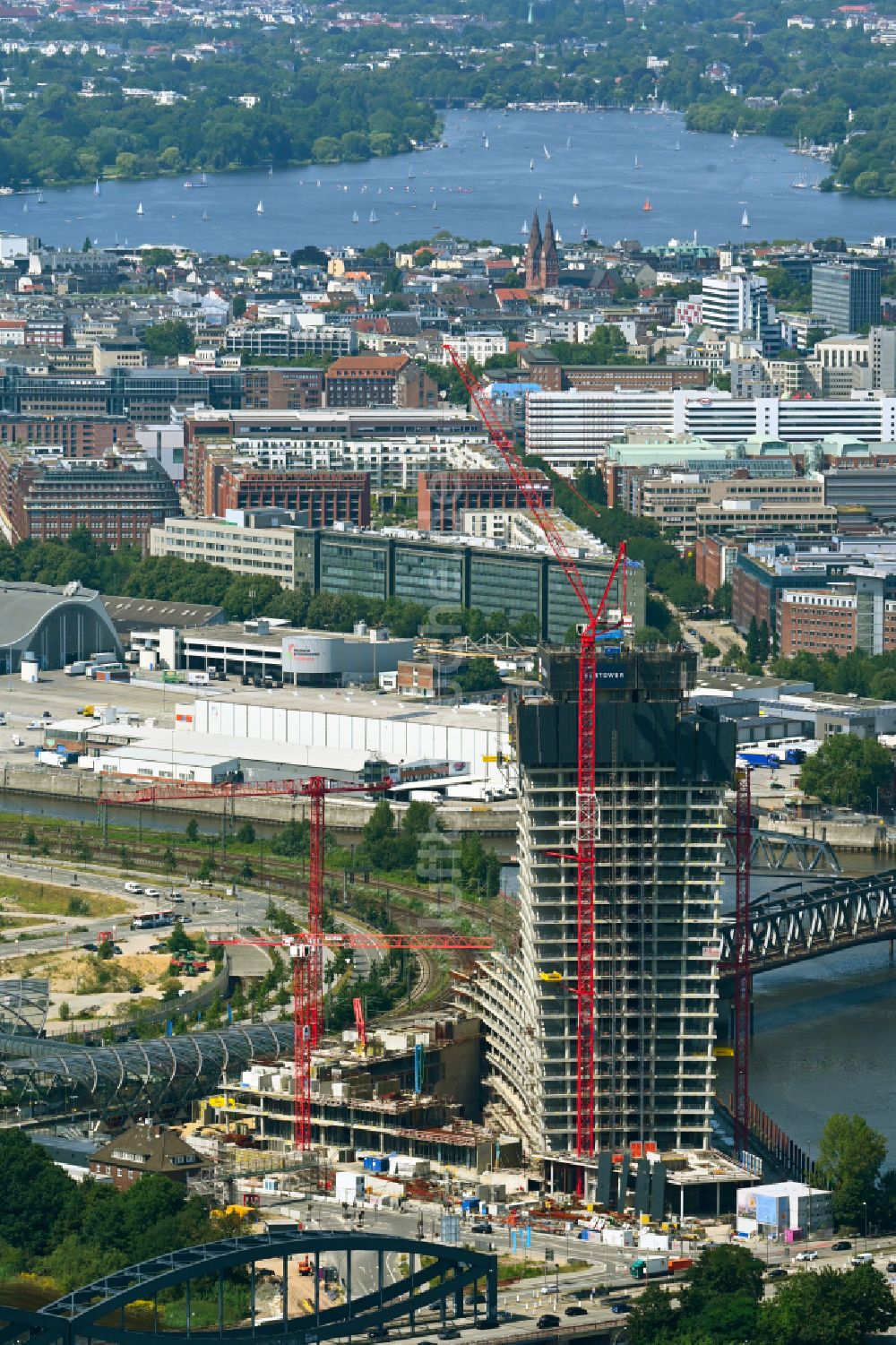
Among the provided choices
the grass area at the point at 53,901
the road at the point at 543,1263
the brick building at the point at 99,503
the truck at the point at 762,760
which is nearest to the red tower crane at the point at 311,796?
the grass area at the point at 53,901

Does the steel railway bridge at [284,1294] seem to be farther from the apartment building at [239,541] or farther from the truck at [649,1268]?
the apartment building at [239,541]

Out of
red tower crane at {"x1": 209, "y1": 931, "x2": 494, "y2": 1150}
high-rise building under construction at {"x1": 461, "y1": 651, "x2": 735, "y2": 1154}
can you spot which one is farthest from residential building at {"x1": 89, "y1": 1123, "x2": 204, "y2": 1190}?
high-rise building under construction at {"x1": 461, "y1": 651, "x2": 735, "y2": 1154}

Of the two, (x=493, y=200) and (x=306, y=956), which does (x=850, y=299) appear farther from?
(x=306, y=956)

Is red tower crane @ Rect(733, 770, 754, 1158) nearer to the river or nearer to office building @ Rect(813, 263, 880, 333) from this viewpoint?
office building @ Rect(813, 263, 880, 333)

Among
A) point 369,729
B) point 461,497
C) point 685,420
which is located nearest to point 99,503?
point 461,497

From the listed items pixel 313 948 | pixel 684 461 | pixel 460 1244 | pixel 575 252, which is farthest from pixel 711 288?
pixel 460 1244
